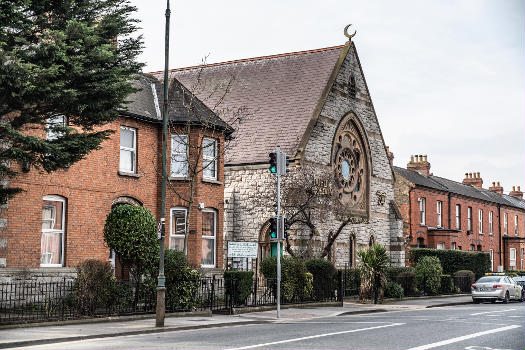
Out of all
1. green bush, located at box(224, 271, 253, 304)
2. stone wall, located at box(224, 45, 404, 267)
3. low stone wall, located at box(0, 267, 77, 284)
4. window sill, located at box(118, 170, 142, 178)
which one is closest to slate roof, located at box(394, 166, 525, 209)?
stone wall, located at box(224, 45, 404, 267)

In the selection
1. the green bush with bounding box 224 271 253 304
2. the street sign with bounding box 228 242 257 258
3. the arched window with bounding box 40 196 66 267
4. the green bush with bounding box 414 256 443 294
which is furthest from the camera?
the green bush with bounding box 414 256 443 294

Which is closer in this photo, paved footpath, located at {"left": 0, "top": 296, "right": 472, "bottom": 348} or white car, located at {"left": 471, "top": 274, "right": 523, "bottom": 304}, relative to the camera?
paved footpath, located at {"left": 0, "top": 296, "right": 472, "bottom": 348}

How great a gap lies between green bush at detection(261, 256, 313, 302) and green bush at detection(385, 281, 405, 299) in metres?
6.61

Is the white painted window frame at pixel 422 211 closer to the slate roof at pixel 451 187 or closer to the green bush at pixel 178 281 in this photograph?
the slate roof at pixel 451 187

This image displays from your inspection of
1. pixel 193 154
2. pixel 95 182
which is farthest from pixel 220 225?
pixel 95 182

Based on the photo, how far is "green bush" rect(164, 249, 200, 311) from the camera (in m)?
21.1

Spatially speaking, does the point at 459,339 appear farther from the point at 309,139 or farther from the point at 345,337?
the point at 309,139

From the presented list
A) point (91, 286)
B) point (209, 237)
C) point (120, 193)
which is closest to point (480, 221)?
point (209, 237)

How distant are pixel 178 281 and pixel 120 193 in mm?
5062

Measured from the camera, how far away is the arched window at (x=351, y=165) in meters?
35.3

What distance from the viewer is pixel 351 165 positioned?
3684cm

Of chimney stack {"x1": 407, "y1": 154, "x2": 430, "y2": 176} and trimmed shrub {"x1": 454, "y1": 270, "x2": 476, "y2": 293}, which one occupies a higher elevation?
chimney stack {"x1": 407, "y1": 154, "x2": 430, "y2": 176}

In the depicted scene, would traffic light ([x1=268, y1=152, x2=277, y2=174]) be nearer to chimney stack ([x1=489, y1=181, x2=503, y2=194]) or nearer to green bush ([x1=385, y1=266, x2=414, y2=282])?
green bush ([x1=385, y1=266, x2=414, y2=282])

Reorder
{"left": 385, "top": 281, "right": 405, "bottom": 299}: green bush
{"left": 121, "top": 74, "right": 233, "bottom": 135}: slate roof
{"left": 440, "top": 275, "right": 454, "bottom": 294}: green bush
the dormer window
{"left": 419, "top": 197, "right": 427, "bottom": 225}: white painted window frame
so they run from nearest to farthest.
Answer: {"left": 121, "top": 74, "right": 233, "bottom": 135}: slate roof → {"left": 385, "top": 281, "right": 405, "bottom": 299}: green bush → the dormer window → {"left": 440, "top": 275, "right": 454, "bottom": 294}: green bush → {"left": 419, "top": 197, "right": 427, "bottom": 225}: white painted window frame
